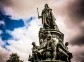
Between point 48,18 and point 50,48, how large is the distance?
15.9 feet

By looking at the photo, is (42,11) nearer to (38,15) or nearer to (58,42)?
(38,15)

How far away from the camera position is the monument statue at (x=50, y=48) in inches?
846

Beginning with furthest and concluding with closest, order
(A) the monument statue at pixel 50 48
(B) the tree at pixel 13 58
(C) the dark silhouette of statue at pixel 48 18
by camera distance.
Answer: (B) the tree at pixel 13 58 → (C) the dark silhouette of statue at pixel 48 18 → (A) the monument statue at pixel 50 48

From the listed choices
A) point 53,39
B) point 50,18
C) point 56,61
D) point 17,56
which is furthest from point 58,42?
point 17,56

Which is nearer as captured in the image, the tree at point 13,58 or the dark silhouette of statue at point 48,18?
the dark silhouette of statue at point 48,18

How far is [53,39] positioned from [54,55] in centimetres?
182

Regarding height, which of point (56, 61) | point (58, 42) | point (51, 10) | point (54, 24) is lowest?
point (56, 61)

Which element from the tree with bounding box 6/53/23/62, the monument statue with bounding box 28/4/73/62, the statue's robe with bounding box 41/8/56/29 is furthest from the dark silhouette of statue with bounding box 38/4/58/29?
the tree with bounding box 6/53/23/62

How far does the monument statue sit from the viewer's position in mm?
21500

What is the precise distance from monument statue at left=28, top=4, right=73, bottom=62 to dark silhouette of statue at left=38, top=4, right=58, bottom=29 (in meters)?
0.18

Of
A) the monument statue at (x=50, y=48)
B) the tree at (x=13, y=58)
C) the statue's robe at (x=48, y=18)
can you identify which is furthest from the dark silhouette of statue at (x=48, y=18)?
the tree at (x=13, y=58)

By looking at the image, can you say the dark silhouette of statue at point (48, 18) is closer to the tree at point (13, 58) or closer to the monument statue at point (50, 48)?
the monument statue at point (50, 48)

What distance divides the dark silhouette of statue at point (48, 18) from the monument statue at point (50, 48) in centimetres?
18

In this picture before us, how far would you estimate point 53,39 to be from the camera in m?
22.4
